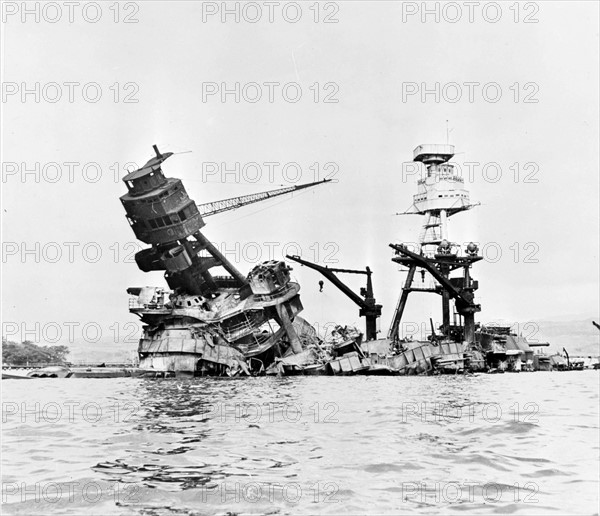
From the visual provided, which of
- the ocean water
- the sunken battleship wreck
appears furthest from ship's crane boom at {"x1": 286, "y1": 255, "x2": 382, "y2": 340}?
the ocean water

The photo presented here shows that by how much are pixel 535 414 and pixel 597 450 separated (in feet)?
20.6

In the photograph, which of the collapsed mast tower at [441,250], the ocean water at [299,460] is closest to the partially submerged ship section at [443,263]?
the collapsed mast tower at [441,250]

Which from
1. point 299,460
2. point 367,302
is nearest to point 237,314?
point 367,302

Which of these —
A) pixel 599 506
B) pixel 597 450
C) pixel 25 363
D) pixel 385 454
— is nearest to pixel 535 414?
pixel 597 450

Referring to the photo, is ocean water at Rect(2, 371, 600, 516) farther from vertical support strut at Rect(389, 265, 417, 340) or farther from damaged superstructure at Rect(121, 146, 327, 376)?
vertical support strut at Rect(389, 265, 417, 340)

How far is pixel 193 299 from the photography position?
156ft

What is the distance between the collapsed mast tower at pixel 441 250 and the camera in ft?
184

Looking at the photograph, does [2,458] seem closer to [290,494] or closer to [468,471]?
[290,494]

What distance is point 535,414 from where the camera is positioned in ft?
63.2

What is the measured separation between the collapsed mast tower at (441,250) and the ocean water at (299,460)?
3544 cm

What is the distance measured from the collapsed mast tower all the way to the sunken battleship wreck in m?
0.19

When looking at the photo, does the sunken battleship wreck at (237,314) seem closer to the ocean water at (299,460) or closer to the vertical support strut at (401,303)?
the vertical support strut at (401,303)

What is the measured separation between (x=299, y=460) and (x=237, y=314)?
36584 mm

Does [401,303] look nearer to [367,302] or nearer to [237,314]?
[367,302]
